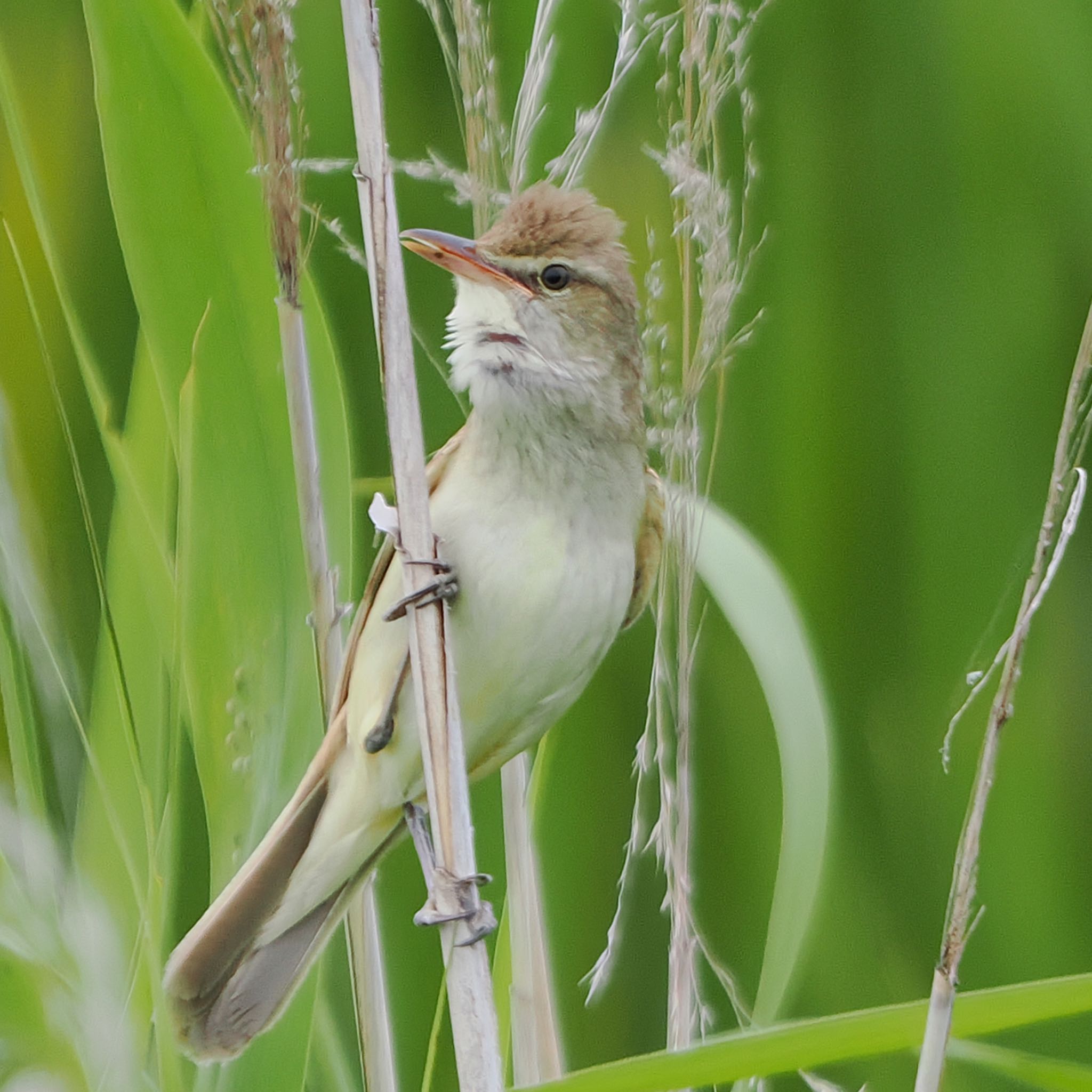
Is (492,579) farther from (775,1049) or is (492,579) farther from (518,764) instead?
(775,1049)

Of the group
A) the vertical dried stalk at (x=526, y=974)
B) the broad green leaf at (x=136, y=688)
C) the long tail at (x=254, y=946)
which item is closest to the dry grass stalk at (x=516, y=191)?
the vertical dried stalk at (x=526, y=974)

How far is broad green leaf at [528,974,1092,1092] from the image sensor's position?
2.33 ft

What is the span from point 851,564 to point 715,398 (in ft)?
0.71

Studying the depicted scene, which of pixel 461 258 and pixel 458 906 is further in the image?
pixel 461 258

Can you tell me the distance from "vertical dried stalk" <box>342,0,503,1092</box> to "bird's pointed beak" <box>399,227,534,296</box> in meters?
0.06

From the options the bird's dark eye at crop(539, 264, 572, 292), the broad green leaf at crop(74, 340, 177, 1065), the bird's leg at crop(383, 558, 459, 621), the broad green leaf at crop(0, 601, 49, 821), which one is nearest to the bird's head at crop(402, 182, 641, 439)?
the bird's dark eye at crop(539, 264, 572, 292)

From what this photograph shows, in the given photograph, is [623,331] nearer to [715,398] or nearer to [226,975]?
[715,398]

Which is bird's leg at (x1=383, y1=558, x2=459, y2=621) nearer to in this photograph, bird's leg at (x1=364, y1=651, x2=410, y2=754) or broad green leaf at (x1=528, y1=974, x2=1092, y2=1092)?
bird's leg at (x1=364, y1=651, x2=410, y2=754)

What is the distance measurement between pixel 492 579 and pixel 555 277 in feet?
0.66

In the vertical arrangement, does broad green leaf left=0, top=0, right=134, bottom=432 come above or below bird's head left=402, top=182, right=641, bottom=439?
above

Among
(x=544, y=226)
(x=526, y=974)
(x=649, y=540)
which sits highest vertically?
(x=544, y=226)

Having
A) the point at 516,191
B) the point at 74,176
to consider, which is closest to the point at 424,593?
the point at 516,191

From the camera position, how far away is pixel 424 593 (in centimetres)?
78

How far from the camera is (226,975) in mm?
886
